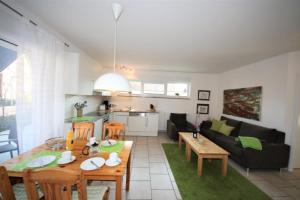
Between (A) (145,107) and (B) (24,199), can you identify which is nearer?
(B) (24,199)

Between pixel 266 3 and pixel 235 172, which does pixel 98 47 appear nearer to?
pixel 266 3

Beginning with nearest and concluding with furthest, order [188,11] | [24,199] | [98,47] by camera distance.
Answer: [24,199], [188,11], [98,47]

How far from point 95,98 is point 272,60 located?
5097 mm

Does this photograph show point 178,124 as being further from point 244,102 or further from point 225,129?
point 244,102


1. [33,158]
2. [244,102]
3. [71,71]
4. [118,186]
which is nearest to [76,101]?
[71,71]

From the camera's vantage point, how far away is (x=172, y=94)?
5691 millimetres

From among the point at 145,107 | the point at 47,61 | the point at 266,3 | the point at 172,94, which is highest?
the point at 266,3

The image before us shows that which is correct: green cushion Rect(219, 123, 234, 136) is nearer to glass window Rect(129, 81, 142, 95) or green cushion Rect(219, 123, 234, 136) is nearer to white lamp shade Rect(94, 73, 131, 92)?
glass window Rect(129, 81, 142, 95)

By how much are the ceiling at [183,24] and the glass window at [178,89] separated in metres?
2.64

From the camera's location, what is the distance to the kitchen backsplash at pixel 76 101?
10.6ft

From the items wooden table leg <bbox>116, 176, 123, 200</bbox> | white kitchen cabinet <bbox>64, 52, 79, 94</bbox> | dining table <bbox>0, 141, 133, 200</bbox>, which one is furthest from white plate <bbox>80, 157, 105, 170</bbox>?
white kitchen cabinet <bbox>64, 52, 79, 94</bbox>

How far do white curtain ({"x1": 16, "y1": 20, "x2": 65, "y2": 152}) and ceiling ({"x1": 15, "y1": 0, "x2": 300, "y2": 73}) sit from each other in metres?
0.35

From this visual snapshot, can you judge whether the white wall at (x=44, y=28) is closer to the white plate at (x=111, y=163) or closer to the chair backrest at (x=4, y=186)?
the chair backrest at (x=4, y=186)

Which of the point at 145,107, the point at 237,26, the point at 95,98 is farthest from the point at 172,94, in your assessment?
the point at 237,26
